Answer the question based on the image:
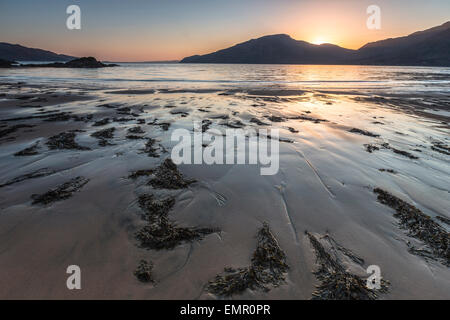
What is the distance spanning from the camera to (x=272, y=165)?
466cm

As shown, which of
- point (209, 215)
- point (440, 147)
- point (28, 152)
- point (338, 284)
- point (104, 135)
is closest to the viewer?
point (338, 284)

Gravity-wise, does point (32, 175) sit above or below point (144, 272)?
above

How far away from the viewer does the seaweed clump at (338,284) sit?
2.00m

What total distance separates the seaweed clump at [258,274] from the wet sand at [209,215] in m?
0.02

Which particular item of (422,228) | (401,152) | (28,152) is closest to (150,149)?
(28,152)

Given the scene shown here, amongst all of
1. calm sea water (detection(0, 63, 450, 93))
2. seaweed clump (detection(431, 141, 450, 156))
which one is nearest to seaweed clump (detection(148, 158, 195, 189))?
seaweed clump (detection(431, 141, 450, 156))

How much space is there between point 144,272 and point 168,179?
2.04m

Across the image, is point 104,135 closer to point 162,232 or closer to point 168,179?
point 168,179

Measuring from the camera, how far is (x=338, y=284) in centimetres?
208

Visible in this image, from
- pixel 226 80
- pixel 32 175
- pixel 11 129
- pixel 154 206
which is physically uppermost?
pixel 226 80

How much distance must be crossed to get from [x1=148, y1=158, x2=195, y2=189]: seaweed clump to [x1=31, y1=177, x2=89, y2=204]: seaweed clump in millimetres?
1230

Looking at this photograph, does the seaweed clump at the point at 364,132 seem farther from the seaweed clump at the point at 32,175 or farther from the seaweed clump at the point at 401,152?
the seaweed clump at the point at 32,175

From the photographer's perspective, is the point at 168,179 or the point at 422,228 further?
the point at 168,179
